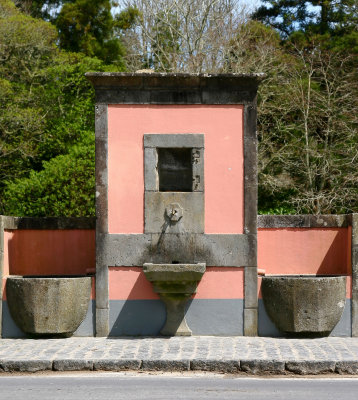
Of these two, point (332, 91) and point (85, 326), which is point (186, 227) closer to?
point (85, 326)

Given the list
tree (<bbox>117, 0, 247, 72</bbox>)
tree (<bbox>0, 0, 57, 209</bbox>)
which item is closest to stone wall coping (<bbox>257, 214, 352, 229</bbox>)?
tree (<bbox>0, 0, 57, 209</bbox>)

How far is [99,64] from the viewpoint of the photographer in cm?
2447

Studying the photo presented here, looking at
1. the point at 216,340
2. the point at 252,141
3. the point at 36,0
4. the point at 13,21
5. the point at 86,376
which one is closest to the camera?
the point at 86,376

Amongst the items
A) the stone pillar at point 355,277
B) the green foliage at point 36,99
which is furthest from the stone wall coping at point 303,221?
the green foliage at point 36,99

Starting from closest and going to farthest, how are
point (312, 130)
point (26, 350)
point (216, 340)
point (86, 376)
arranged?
1. point (86, 376)
2. point (26, 350)
3. point (216, 340)
4. point (312, 130)

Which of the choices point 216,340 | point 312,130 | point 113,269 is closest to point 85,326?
point 113,269

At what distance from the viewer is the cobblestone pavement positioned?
8391mm

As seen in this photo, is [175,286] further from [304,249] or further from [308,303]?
[304,249]

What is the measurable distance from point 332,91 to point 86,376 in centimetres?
1777

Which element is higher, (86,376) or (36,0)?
(36,0)

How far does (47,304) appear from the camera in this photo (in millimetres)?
10289

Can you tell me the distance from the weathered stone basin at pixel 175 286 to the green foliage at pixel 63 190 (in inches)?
307

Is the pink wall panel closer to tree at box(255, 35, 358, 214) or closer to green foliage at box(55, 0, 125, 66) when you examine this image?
tree at box(255, 35, 358, 214)

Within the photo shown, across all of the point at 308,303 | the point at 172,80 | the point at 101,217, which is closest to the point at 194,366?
the point at 308,303
